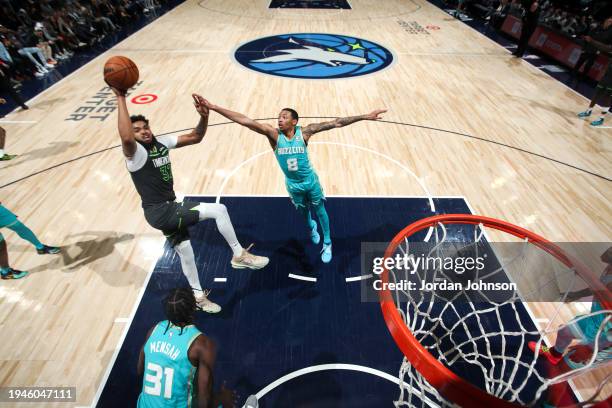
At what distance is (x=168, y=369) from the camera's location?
2.17 metres

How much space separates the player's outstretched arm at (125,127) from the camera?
2.68 m

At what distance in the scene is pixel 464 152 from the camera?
6.79 metres

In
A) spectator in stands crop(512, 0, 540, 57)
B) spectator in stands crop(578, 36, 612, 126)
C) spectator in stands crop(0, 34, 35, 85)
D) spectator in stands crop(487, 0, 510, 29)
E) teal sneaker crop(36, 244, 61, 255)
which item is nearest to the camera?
teal sneaker crop(36, 244, 61, 255)

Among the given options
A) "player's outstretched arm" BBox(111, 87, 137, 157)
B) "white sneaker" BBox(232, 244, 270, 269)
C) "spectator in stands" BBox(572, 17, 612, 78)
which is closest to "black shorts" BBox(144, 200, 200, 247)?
"player's outstretched arm" BBox(111, 87, 137, 157)

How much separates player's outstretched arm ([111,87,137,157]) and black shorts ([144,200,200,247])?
641mm

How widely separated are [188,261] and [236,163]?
3.10 m

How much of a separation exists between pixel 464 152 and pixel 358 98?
317 centimetres

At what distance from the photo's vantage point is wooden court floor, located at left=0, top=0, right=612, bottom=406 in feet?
12.8

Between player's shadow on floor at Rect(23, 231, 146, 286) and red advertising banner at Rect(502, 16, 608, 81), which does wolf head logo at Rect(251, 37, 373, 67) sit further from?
player's shadow on floor at Rect(23, 231, 146, 286)

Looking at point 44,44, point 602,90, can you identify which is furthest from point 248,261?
point 44,44

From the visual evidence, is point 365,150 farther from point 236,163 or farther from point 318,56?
point 318,56

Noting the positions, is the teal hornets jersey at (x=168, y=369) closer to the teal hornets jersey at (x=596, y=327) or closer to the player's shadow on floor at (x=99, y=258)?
the player's shadow on floor at (x=99, y=258)

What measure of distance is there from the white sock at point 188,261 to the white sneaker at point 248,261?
52 cm

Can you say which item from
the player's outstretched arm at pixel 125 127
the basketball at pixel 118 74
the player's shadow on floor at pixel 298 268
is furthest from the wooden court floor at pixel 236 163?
the basketball at pixel 118 74
